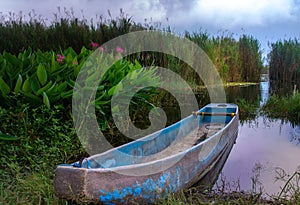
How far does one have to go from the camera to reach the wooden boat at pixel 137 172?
2010mm

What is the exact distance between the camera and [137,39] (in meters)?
6.25

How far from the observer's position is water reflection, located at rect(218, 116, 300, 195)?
3.13m

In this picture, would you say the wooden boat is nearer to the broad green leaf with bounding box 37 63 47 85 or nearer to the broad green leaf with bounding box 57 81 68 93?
the broad green leaf with bounding box 57 81 68 93

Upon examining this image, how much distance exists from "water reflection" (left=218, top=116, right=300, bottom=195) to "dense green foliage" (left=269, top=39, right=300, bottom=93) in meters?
5.78

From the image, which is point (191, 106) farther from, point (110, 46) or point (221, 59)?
point (221, 59)

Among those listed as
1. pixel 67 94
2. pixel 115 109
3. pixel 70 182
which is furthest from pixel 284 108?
pixel 70 182

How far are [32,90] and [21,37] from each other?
11.0ft

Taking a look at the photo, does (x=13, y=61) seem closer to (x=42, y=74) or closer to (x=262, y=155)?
(x=42, y=74)

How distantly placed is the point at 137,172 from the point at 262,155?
2.23m

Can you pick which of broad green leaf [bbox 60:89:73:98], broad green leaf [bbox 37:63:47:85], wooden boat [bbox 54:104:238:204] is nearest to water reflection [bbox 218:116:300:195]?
wooden boat [bbox 54:104:238:204]

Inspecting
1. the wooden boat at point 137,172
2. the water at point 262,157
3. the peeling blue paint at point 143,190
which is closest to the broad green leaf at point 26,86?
the wooden boat at point 137,172

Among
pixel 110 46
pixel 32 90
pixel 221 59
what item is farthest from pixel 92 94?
pixel 221 59

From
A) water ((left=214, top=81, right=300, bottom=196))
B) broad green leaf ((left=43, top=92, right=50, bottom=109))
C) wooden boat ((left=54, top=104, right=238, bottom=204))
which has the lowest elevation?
water ((left=214, top=81, right=300, bottom=196))

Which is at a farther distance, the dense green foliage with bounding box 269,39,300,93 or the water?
the dense green foliage with bounding box 269,39,300,93
